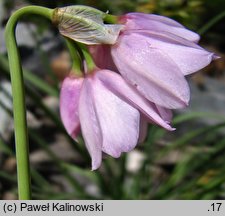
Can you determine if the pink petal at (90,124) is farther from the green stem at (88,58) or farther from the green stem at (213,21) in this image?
the green stem at (213,21)

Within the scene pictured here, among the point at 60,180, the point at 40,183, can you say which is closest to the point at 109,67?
the point at 40,183

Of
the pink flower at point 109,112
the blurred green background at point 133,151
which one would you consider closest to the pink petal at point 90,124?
the pink flower at point 109,112

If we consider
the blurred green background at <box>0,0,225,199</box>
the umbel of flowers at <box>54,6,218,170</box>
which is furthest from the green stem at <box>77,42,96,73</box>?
the blurred green background at <box>0,0,225,199</box>

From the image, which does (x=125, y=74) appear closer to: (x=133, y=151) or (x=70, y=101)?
(x=70, y=101)

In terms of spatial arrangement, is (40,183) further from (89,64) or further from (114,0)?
(89,64)

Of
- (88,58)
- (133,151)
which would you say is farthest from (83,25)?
(133,151)

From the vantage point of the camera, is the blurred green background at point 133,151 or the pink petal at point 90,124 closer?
the pink petal at point 90,124

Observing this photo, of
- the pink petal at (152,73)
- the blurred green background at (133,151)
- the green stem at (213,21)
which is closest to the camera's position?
the pink petal at (152,73)

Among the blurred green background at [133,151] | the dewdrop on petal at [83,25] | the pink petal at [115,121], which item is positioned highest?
the blurred green background at [133,151]
